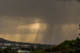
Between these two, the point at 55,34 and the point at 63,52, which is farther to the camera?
the point at 55,34

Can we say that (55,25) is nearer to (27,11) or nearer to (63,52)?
(27,11)

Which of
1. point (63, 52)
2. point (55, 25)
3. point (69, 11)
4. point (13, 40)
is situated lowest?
point (63, 52)

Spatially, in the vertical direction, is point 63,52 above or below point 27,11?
below

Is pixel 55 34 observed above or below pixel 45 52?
above

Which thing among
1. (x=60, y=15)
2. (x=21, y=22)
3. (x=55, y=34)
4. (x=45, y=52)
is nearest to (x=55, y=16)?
(x=60, y=15)

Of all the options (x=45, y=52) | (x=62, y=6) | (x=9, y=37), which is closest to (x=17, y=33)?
(x=9, y=37)

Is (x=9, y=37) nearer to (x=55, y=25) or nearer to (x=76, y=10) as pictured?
(x=55, y=25)

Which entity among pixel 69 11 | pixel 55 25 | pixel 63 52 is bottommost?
pixel 63 52

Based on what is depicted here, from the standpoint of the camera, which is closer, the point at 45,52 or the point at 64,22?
the point at 45,52
